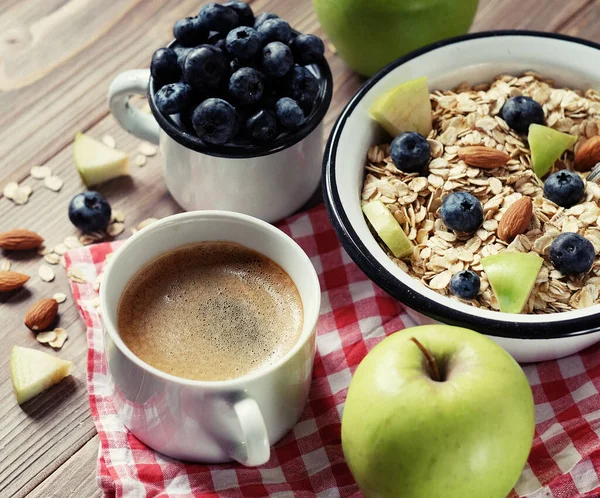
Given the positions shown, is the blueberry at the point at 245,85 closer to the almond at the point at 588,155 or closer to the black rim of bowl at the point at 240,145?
the black rim of bowl at the point at 240,145

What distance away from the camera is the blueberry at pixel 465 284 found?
3.29ft

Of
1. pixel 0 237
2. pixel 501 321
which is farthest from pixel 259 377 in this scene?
pixel 0 237

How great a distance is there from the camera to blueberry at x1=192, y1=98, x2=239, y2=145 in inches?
40.2

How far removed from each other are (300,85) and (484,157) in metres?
0.26

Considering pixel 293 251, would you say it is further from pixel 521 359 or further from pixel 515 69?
pixel 515 69

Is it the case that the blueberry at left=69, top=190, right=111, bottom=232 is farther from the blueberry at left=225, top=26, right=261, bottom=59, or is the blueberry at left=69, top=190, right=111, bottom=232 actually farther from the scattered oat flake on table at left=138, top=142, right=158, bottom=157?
the blueberry at left=225, top=26, right=261, bottom=59

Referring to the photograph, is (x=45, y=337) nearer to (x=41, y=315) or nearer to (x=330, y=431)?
(x=41, y=315)

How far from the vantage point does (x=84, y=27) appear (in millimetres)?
1407

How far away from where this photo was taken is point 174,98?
105 cm

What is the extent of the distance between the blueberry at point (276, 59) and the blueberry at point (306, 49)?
0.04 meters

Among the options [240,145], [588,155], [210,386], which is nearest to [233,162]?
[240,145]

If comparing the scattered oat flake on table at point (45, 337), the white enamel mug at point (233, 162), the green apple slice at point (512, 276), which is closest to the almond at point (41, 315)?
the scattered oat flake on table at point (45, 337)

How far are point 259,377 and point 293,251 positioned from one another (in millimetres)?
175

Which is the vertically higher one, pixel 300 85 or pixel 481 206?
pixel 300 85
